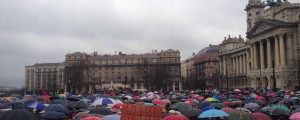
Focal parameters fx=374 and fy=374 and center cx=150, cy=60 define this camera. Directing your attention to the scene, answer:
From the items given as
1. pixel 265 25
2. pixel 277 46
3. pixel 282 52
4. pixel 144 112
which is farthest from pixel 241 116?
pixel 265 25

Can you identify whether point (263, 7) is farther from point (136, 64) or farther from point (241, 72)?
point (136, 64)

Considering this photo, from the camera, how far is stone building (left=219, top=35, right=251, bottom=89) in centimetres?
11862

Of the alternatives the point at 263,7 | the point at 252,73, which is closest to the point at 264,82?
the point at 252,73

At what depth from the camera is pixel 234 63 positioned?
127875 mm

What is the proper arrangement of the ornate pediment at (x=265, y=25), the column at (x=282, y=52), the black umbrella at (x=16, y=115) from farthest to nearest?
the column at (x=282, y=52) < the ornate pediment at (x=265, y=25) < the black umbrella at (x=16, y=115)

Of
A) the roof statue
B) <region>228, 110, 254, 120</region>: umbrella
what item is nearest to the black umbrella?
<region>228, 110, 254, 120</region>: umbrella

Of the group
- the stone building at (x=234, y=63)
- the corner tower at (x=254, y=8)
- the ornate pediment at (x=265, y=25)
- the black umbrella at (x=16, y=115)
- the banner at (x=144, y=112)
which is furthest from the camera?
the stone building at (x=234, y=63)

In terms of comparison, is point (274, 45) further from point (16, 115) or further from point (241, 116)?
point (16, 115)

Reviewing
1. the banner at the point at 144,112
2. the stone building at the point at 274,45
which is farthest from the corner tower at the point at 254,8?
the banner at the point at 144,112

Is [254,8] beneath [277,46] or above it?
above

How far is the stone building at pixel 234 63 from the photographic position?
119 meters

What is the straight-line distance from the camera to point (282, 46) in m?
85.2

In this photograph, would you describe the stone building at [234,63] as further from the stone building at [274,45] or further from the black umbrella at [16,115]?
the black umbrella at [16,115]

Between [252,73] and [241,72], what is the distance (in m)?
23.2
